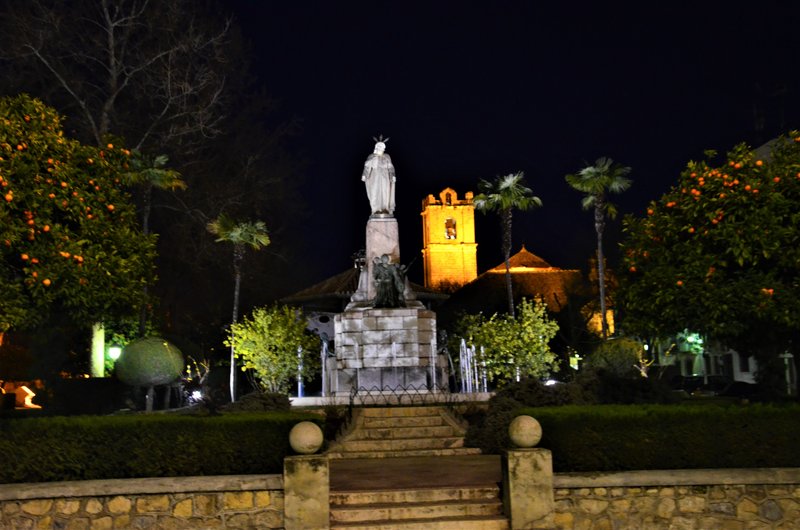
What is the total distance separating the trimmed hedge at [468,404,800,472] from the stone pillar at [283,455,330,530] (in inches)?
109

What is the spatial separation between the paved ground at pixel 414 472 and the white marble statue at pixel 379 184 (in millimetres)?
10027

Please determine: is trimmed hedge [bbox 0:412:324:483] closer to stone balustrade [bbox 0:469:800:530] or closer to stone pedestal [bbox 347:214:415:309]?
stone balustrade [bbox 0:469:800:530]

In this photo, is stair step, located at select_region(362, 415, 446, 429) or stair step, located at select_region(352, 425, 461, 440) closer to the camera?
stair step, located at select_region(352, 425, 461, 440)

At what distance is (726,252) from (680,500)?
4.29 meters

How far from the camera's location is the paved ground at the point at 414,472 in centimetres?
1131

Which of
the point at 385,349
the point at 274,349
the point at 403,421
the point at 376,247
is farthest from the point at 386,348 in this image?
the point at 274,349

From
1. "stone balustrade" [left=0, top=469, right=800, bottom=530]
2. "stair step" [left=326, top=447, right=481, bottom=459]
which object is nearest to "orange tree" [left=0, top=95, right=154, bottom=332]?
"stone balustrade" [left=0, top=469, right=800, bottom=530]

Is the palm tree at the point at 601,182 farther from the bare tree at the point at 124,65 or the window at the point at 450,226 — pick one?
the window at the point at 450,226

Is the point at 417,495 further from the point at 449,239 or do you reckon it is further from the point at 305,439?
the point at 449,239

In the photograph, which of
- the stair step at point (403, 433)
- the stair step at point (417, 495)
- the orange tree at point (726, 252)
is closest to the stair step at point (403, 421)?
the stair step at point (403, 433)

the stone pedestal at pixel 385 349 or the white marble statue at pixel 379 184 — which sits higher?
the white marble statue at pixel 379 184

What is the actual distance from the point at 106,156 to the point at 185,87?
46.8 feet

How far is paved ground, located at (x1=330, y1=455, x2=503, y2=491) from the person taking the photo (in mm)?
11312

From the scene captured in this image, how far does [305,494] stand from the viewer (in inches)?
380
